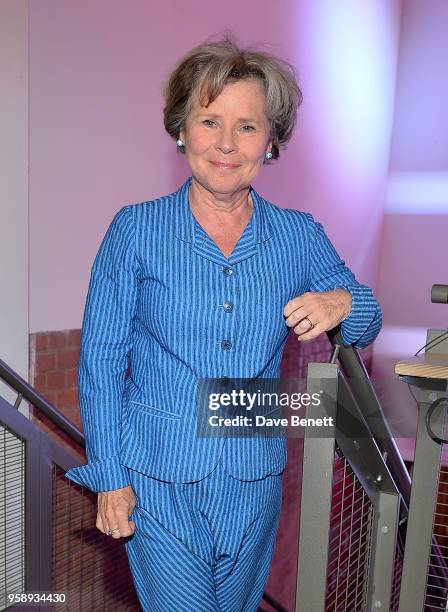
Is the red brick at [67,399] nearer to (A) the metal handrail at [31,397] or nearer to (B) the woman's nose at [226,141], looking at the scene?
(A) the metal handrail at [31,397]

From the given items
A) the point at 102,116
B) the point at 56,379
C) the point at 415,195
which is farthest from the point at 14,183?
the point at 415,195

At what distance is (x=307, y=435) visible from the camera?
1235 mm

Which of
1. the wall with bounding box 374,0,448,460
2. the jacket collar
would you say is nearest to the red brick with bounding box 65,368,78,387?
the jacket collar

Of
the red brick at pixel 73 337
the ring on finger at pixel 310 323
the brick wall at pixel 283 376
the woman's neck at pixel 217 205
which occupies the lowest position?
the brick wall at pixel 283 376

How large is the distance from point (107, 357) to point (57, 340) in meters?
1.37

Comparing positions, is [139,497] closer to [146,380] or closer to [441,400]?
[146,380]

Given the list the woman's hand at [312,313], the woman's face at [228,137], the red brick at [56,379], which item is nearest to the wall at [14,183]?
the red brick at [56,379]

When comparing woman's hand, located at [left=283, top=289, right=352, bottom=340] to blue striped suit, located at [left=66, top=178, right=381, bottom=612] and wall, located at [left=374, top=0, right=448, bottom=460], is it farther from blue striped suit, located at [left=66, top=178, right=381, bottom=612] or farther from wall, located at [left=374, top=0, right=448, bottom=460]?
wall, located at [left=374, top=0, right=448, bottom=460]

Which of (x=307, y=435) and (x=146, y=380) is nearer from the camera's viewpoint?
(x=307, y=435)

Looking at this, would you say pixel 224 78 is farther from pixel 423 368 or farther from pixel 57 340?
pixel 57 340

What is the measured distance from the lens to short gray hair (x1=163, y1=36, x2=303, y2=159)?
4.70 ft

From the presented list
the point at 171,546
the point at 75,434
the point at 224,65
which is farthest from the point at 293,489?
the point at 224,65

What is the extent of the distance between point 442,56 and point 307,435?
5.60m

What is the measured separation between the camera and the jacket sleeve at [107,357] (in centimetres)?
140
